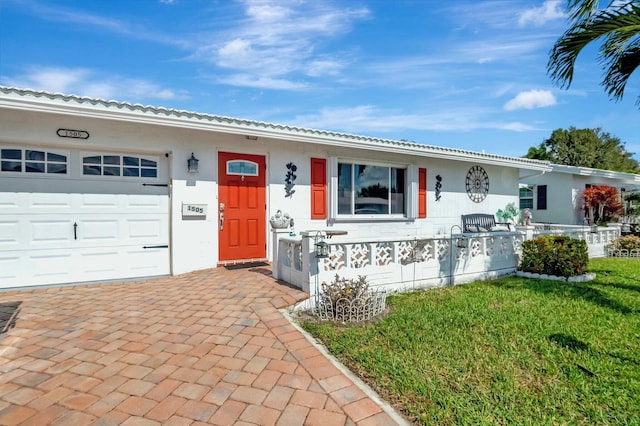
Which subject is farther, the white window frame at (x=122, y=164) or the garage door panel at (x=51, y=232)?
the white window frame at (x=122, y=164)

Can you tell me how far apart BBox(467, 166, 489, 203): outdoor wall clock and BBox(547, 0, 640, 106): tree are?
15.9 ft

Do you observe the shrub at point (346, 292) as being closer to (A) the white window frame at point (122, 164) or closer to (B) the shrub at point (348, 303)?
(B) the shrub at point (348, 303)

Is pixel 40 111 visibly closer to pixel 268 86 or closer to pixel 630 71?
pixel 268 86

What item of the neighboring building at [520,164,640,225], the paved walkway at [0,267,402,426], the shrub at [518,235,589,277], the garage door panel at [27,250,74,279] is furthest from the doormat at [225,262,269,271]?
the neighboring building at [520,164,640,225]

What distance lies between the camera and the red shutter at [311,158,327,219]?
7.11m

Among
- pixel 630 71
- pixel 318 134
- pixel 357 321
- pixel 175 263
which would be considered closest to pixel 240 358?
pixel 357 321

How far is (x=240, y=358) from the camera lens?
2664mm

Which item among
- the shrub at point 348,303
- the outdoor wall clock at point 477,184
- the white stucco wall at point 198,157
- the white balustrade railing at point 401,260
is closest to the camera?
the shrub at point 348,303

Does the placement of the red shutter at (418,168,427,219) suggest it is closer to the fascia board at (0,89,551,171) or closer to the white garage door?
the fascia board at (0,89,551,171)

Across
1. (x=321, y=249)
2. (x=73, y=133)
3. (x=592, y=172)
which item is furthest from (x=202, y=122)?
(x=592, y=172)

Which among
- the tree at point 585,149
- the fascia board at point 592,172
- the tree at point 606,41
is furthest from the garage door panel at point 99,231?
the tree at point 585,149

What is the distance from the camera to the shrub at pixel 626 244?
850cm

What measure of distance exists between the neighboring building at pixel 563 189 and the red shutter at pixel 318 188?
871cm

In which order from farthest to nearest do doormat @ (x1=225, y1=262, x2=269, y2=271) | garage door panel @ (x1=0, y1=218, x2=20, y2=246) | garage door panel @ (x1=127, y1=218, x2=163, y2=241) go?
1. doormat @ (x1=225, y1=262, x2=269, y2=271)
2. garage door panel @ (x1=127, y1=218, x2=163, y2=241)
3. garage door panel @ (x1=0, y1=218, x2=20, y2=246)
